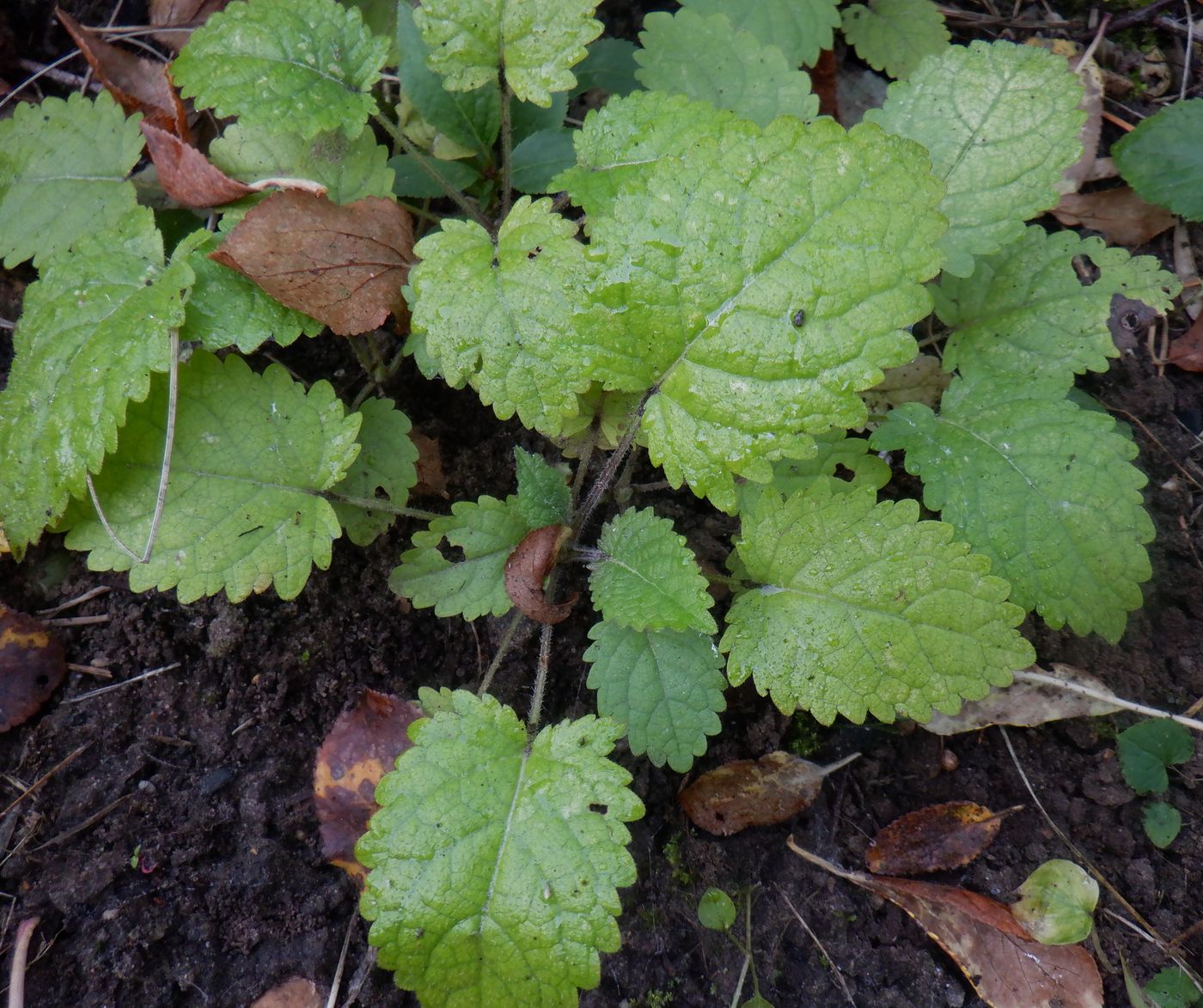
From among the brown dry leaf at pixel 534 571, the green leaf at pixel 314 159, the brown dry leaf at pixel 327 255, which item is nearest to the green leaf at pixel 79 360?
the brown dry leaf at pixel 327 255

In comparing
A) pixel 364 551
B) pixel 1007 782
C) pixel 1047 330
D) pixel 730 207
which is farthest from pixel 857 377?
pixel 364 551

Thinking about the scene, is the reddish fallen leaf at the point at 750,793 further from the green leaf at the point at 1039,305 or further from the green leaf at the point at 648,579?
the green leaf at the point at 1039,305

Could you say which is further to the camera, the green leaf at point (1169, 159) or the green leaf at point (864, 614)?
the green leaf at point (1169, 159)

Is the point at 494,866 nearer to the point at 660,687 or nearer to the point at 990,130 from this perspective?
the point at 660,687

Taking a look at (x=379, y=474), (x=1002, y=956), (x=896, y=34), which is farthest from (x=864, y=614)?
(x=896, y=34)

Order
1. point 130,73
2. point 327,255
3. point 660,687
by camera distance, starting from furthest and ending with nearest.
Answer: point 130,73 → point 327,255 → point 660,687

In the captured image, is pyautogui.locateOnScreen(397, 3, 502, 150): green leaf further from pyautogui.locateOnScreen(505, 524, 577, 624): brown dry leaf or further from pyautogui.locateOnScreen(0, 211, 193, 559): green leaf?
pyautogui.locateOnScreen(505, 524, 577, 624): brown dry leaf
